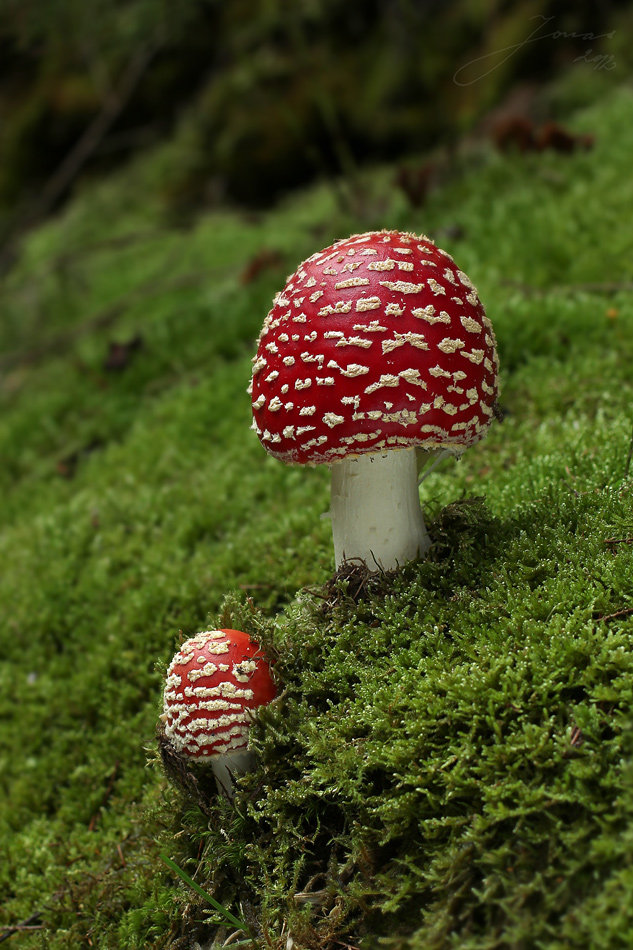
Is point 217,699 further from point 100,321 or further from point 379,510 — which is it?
point 100,321

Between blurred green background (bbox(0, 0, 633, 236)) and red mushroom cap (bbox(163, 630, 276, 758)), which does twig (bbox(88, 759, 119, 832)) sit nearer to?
red mushroom cap (bbox(163, 630, 276, 758))

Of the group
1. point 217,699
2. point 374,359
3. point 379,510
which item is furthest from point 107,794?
point 374,359

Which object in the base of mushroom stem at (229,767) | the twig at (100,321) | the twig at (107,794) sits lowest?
the twig at (107,794)

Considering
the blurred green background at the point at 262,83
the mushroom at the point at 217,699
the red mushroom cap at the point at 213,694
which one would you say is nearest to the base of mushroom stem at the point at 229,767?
the mushroom at the point at 217,699

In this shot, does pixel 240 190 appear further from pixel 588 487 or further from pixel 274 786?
pixel 274 786

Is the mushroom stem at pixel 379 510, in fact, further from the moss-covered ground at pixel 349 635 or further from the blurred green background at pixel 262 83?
the blurred green background at pixel 262 83

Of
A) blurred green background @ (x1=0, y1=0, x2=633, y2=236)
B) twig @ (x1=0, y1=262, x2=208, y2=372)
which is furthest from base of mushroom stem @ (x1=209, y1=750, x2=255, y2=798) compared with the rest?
blurred green background @ (x1=0, y1=0, x2=633, y2=236)

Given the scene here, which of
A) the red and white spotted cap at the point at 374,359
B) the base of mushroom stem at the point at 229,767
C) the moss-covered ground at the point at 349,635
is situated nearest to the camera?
the moss-covered ground at the point at 349,635
